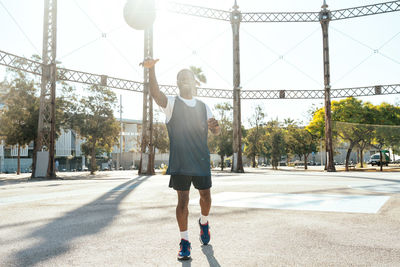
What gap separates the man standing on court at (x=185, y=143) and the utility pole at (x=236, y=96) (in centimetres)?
2003

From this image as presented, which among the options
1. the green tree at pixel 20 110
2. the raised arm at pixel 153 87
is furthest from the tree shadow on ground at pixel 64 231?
the green tree at pixel 20 110

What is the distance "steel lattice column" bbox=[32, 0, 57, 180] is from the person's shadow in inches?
687

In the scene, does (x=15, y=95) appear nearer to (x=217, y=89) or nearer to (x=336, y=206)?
(x=217, y=89)

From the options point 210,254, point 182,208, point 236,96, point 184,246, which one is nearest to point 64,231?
point 182,208

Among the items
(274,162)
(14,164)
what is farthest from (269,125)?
(14,164)

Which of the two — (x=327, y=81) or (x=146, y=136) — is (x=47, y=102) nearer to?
(x=146, y=136)

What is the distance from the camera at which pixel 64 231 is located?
3.67m

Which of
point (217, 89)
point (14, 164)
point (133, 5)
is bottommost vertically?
point (14, 164)

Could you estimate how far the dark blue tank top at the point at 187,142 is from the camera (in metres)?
2.92

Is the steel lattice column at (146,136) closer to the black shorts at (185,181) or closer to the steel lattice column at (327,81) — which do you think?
the steel lattice column at (327,81)

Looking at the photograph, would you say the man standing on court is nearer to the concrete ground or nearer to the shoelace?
the shoelace

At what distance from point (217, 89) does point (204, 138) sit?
21.0 m

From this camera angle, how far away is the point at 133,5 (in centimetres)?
444

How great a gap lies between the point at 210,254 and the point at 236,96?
21.1 m
